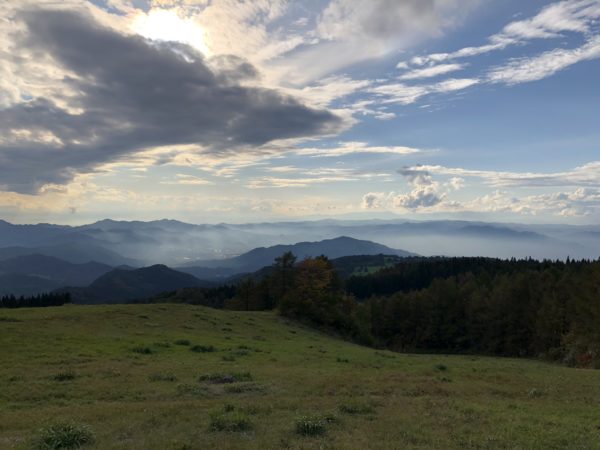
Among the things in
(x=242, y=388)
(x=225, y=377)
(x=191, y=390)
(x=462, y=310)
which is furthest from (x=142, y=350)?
(x=462, y=310)

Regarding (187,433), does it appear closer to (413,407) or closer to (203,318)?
(413,407)

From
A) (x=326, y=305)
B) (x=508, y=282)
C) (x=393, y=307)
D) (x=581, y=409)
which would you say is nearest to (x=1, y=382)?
(x=581, y=409)

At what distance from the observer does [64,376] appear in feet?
72.8

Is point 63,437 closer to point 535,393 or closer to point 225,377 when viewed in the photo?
point 225,377

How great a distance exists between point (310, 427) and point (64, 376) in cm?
1593

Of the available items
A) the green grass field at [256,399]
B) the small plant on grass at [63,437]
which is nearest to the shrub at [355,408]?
the green grass field at [256,399]

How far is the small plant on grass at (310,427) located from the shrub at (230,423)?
1.68m

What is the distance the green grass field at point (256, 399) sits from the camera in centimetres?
1266

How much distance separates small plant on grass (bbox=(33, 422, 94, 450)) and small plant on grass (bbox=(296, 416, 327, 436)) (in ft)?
19.9

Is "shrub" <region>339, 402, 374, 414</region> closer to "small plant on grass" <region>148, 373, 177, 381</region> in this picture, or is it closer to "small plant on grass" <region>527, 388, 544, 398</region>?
"small plant on grass" <region>527, 388, 544, 398</region>

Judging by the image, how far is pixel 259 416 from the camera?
15125 millimetres

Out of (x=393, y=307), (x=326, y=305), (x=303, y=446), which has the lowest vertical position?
(x=393, y=307)

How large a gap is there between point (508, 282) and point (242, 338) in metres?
76.6

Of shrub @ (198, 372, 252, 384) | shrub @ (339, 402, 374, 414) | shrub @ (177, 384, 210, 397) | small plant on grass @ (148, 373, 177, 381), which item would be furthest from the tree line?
shrub @ (339, 402, 374, 414)
